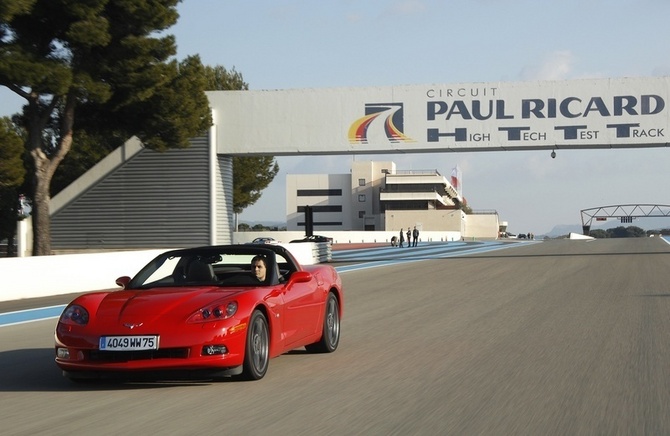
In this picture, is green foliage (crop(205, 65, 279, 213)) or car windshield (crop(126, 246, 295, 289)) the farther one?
green foliage (crop(205, 65, 279, 213))

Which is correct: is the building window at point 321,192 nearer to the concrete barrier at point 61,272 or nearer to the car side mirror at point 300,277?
the concrete barrier at point 61,272

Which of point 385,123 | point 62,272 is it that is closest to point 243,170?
point 385,123

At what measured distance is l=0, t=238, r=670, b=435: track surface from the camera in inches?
246

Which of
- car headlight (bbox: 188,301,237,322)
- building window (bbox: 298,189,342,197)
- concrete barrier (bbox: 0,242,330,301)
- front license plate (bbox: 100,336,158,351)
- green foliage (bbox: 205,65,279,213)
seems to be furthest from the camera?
building window (bbox: 298,189,342,197)

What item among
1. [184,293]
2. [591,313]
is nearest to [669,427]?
[184,293]

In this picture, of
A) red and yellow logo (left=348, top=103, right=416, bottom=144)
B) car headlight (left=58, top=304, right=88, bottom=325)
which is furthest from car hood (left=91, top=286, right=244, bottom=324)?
red and yellow logo (left=348, top=103, right=416, bottom=144)

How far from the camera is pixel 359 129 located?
135 feet

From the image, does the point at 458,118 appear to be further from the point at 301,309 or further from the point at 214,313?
the point at 214,313

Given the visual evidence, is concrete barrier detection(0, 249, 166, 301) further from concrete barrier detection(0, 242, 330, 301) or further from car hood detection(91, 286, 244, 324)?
car hood detection(91, 286, 244, 324)

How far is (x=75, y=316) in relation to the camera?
7914mm

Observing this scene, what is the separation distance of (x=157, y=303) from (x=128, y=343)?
0.50 m

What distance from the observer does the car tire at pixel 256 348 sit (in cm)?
787

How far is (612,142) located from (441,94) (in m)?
7.23

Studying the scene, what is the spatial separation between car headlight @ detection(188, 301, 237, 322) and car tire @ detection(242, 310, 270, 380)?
192mm
